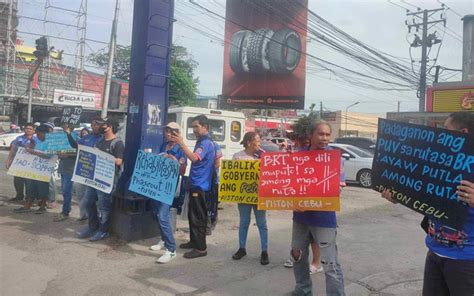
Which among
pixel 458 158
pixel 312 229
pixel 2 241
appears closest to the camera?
pixel 458 158

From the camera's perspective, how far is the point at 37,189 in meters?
8.46

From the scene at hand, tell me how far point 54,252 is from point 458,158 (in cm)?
516

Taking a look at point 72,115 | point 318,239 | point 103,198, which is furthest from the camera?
point 72,115

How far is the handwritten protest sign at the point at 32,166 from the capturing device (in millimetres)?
8172

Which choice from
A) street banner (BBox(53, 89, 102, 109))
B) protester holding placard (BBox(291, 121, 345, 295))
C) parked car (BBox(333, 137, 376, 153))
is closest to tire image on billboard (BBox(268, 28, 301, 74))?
parked car (BBox(333, 137, 376, 153))

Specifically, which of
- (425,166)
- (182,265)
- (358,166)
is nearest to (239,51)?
(358,166)

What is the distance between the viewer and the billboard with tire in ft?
87.9

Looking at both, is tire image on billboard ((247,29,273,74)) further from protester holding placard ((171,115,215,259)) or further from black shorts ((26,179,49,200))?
protester holding placard ((171,115,215,259))

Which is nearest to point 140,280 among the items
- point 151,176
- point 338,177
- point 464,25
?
point 151,176

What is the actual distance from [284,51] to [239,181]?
73.4 feet

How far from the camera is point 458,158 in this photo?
278 centimetres

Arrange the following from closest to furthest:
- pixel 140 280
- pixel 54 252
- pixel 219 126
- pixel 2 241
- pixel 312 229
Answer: pixel 312 229
pixel 140 280
pixel 54 252
pixel 2 241
pixel 219 126

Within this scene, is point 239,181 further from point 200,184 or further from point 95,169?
point 95,169

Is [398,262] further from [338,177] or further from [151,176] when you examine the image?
[151,176]
